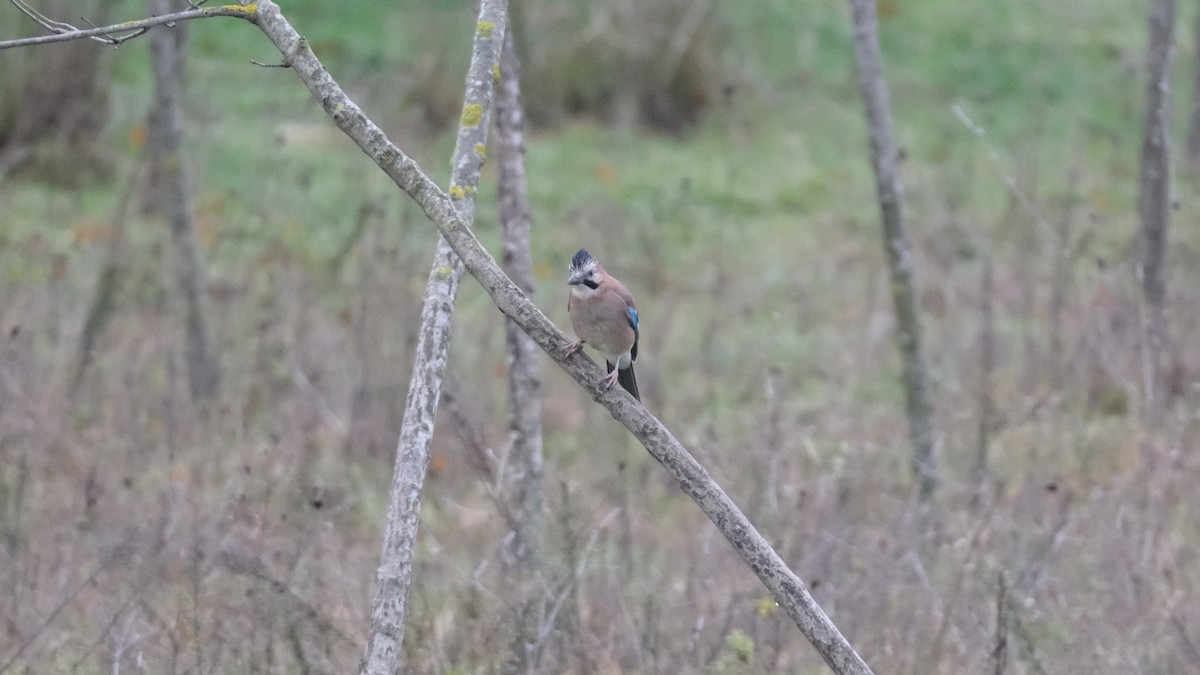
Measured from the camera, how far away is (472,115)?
3.86 meters

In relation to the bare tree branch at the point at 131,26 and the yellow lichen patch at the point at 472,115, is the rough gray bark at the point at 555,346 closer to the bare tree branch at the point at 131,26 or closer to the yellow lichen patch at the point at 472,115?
the bare tree branch at the point at 131,26

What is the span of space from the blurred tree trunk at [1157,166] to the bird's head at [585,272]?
166 inches

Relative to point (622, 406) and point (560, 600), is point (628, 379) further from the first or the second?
point (622, 406)

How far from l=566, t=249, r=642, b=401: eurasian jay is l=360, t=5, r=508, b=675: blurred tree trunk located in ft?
2.66

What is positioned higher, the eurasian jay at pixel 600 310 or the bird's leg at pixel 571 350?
the bird's leg at pixel 571 350

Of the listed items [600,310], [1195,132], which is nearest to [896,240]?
[600,310]

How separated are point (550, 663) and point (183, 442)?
11.0 feet

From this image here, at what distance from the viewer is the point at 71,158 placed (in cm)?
1130

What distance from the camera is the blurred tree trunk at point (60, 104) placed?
10.9m

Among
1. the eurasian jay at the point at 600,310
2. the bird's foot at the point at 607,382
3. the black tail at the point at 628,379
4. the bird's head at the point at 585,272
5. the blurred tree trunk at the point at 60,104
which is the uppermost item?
the bird's foot at the point at 607,382

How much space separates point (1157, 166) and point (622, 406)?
5.55m

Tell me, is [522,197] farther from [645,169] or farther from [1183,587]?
[645,169]

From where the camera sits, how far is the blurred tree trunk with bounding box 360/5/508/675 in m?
3.54

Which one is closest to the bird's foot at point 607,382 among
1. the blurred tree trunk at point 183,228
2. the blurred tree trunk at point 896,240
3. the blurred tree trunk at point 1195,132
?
the blurred tree trunk at point 896,240
